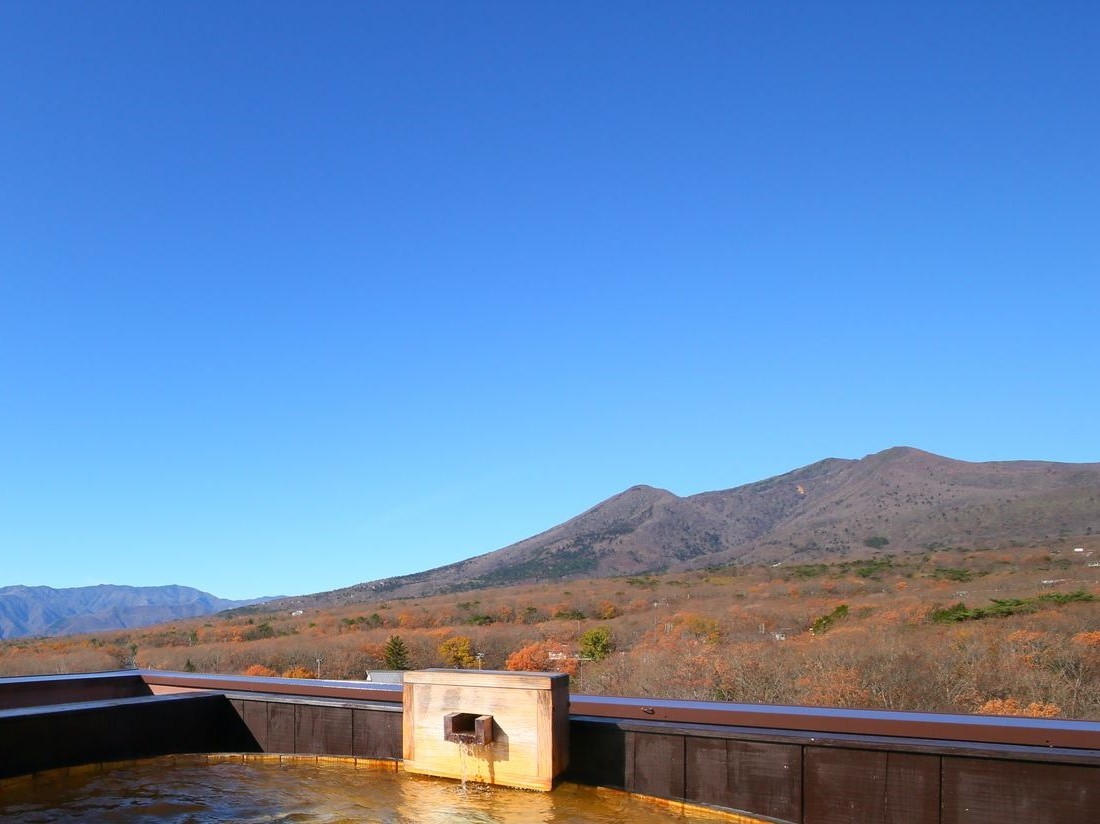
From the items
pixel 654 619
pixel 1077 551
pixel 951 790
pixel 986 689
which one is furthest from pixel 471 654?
pixel 1077 551

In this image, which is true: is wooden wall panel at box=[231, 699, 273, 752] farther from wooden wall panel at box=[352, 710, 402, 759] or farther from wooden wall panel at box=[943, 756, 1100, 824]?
wooden wall panel at box=[943, 756, 1100, 824]

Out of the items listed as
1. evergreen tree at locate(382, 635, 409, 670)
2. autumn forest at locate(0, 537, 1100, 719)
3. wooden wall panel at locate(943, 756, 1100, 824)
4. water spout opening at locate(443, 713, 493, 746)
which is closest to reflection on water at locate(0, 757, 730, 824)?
water spout opening at locate(443, 713, 493, 746)

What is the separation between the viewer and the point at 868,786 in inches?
210

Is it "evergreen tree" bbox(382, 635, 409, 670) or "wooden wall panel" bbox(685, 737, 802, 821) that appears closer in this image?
"wooden wall panel" bbox(685, 737, 802, 821)

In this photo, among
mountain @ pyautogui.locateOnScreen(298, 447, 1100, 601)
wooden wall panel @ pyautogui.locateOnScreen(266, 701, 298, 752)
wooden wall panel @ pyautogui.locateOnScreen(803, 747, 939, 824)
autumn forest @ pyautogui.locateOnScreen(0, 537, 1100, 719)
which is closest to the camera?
wooden wall panel @ pyautogui.locateOnScreen(803, 747, 939, 824)

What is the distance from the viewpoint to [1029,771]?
492 centimetres

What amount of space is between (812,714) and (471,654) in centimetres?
1876

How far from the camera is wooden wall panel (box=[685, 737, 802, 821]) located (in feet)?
18.3

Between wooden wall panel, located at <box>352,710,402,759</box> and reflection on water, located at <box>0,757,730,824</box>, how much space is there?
0.15 meters

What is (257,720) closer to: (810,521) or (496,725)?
(496,725)

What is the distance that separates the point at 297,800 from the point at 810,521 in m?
93.0

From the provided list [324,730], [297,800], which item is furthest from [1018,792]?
[324,730]

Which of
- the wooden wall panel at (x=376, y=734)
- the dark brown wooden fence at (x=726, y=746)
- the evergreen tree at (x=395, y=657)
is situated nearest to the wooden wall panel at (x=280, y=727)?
the dark brown wooden fence at (x=726, y=746)

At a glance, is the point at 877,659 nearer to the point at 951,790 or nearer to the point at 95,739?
the point at 951,790
